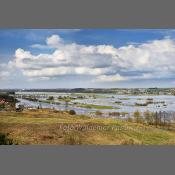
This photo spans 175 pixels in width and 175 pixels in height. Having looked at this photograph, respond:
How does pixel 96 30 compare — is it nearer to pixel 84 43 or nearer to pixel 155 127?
pixel 84 43

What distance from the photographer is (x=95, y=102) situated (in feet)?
34.1

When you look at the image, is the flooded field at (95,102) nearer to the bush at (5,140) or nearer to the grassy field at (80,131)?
the grassy field at (80,131)

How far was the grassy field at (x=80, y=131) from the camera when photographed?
1007 centimetres

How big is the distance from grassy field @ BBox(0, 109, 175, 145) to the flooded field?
227 millimetres

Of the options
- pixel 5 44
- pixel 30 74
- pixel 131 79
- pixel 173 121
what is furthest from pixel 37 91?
pixel 173 121

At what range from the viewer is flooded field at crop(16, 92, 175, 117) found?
33.5 ft

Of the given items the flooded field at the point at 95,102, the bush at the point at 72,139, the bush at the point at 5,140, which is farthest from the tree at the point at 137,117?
the bush at the point at 5,140

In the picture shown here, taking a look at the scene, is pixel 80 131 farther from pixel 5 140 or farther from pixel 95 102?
pixel 5 140

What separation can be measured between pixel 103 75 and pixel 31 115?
1.67 metres

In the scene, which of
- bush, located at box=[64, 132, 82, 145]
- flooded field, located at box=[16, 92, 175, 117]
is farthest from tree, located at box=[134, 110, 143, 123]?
bush, located at box=[64, 132, 82, 145]

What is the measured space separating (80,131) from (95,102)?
2.26 feet

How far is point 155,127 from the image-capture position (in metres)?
10.2

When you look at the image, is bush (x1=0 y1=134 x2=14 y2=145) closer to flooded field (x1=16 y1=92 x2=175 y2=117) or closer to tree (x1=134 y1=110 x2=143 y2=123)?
flooded field (x1=16 y1=92 x2=175 y2=117)

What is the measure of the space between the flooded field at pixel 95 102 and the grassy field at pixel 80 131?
0.23m
